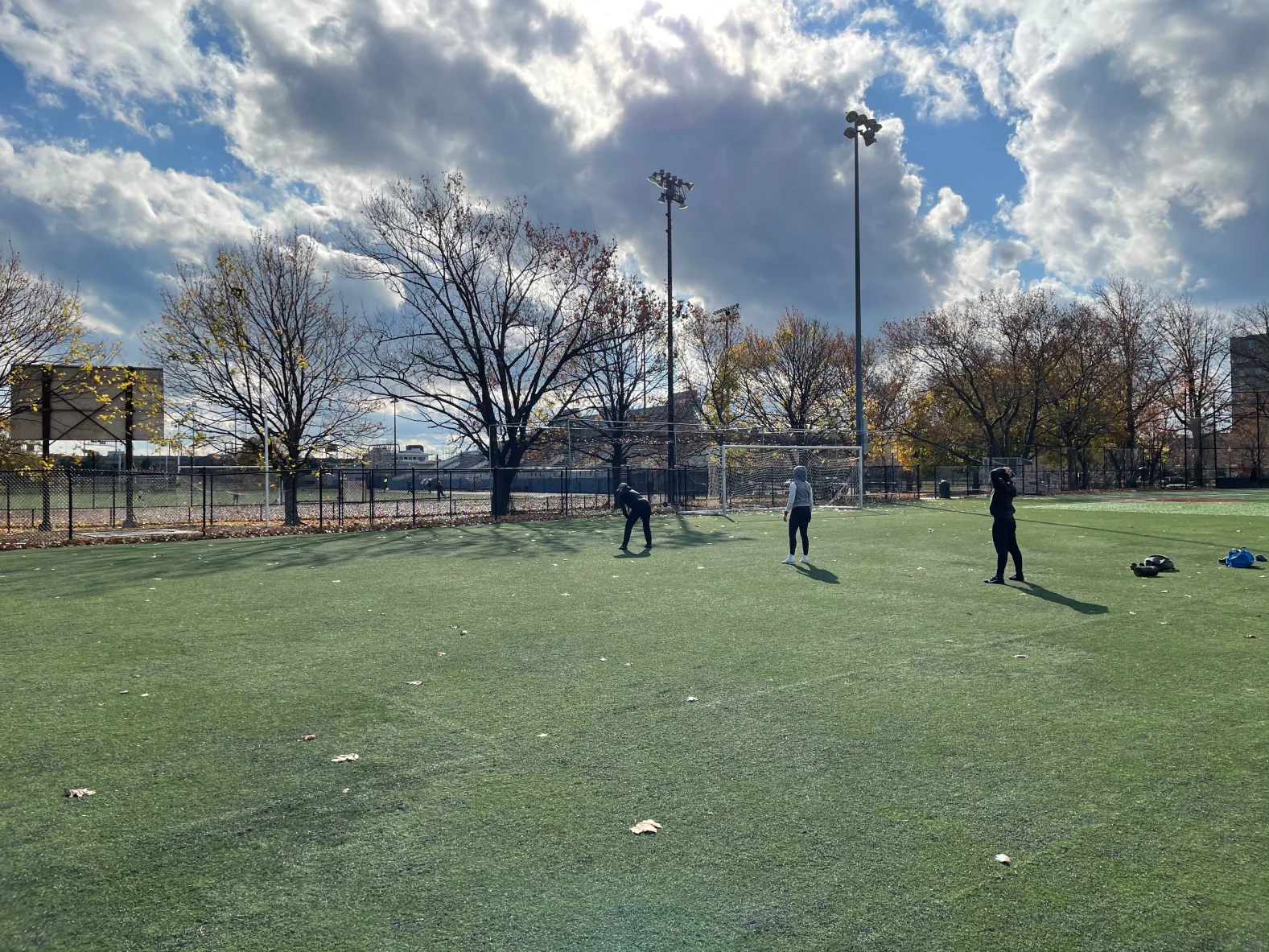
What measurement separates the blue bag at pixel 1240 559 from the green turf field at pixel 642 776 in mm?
2744

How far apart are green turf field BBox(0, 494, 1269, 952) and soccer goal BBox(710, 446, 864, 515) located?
21.8m

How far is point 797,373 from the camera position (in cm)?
4659

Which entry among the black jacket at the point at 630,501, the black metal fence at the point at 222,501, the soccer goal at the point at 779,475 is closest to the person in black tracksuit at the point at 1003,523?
the black jacket at the point at 630,501

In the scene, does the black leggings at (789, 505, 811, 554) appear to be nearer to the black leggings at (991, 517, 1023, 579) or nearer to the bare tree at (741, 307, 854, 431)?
the black leggings at (991, 517, 1023, 579)

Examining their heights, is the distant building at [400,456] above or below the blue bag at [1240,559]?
above

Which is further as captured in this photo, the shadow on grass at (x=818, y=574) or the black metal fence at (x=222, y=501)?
the black metal fence at (x=222, y=501)

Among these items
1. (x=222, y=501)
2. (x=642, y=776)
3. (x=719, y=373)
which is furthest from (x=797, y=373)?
(x=642, y=776)

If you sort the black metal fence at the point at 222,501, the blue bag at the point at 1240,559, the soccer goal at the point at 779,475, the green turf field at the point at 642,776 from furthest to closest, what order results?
the soccer goal at the point at 779,475 < the black metal fence at the point at 222,501 < the blue bag at the point at 1240,559 < the green turf field at the point at 642,776

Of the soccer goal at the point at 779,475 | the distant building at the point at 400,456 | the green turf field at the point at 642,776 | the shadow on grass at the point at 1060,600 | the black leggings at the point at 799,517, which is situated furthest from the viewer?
the distant building at the point at 400,456

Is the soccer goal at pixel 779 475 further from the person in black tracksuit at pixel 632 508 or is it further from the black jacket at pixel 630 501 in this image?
the black jacket at pixel 630 501

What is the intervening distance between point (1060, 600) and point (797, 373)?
38.2 meters

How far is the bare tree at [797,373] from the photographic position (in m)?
46.4

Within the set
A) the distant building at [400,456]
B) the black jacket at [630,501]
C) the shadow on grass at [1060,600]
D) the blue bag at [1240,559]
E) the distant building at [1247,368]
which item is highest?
the distant building at [1247,368]

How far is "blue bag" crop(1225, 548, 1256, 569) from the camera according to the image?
11812mm
